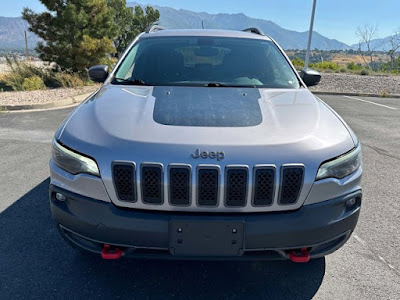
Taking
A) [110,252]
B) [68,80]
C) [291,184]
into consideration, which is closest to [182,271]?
[110,252]

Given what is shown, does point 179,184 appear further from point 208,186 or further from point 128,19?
point 128,19

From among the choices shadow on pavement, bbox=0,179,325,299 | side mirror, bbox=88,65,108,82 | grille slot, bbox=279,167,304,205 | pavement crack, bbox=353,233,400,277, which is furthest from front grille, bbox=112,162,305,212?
side mirror, bbox=88,65,108,82

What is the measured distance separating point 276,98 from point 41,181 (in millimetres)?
2878

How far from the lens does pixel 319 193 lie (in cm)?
190

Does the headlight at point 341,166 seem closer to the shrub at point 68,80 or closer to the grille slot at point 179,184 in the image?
the grille slot at point 179,184

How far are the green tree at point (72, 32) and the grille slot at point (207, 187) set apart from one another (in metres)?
11.9

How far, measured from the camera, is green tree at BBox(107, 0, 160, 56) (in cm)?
2768

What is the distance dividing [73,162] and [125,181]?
0.36m

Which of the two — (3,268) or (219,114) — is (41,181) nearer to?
(3,268)

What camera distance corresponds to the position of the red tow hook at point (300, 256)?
77.6 inches

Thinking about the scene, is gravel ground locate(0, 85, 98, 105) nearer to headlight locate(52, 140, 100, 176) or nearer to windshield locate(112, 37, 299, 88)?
windshield locate(112, 37, 299, 88)

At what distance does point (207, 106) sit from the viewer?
7.55 ft

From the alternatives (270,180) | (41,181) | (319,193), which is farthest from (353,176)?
(41,181)

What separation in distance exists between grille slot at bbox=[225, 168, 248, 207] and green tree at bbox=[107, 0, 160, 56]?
1071 inches
